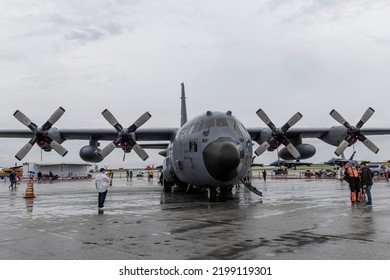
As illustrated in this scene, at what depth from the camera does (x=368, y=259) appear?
20.3 ft

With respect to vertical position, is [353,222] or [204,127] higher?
[204,127]

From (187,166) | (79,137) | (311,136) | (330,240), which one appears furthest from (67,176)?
(330,240)

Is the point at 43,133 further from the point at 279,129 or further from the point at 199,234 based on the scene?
the point at 199,234

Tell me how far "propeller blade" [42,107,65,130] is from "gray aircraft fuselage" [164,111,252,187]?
10603 mm

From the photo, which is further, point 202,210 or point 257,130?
point 257,130

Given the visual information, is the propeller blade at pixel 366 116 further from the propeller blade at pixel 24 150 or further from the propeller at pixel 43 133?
the propeller blade at pixel 24 150

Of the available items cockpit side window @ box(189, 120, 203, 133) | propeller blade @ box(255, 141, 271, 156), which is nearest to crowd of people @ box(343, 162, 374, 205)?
cockpit side window @ box(189, 120, 203, 133)

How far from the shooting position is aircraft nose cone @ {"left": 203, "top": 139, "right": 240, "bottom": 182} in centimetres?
1518

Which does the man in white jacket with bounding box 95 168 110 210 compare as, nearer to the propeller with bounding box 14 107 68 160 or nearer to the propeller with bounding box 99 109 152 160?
the propeller with bounding box 99 109 152 160

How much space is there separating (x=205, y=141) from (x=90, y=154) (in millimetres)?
12335

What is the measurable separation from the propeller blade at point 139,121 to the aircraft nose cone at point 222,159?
10029mm

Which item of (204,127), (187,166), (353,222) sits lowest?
(353,222)

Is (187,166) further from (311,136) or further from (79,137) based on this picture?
(311,136)
